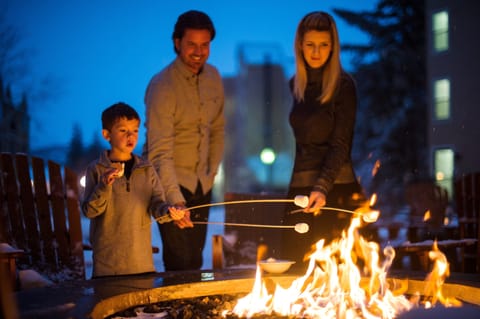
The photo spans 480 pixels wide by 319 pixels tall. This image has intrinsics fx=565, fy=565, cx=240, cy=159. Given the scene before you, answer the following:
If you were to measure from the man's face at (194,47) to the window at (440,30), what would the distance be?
12884 millimetres

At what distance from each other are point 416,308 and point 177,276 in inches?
61.1

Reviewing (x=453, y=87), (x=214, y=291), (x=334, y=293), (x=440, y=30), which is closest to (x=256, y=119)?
(x=440, y=30)

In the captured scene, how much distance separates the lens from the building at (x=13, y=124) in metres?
15.0

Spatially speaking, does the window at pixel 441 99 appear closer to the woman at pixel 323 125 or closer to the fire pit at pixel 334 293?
the woman at pixel 323 125

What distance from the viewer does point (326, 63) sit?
4.13 metres

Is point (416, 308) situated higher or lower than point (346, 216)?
lower

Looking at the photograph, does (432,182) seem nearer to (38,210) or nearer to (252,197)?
(252,197)

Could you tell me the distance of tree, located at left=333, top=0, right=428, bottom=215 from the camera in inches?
762

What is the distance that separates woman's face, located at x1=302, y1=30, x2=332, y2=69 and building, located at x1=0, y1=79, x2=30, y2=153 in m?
12.4

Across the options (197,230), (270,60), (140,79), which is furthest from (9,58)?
(140,79)

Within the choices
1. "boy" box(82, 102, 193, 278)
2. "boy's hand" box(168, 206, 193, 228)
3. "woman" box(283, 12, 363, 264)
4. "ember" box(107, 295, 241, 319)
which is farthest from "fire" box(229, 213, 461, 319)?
"boy" box(82, 102, 193, 278)

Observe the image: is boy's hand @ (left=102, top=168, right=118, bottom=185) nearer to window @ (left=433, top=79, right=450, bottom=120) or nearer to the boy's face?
the boy's face

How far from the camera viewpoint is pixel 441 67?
51.1ft

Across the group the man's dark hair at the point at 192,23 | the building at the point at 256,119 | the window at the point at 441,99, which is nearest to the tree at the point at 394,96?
the building at the point at 256,119
